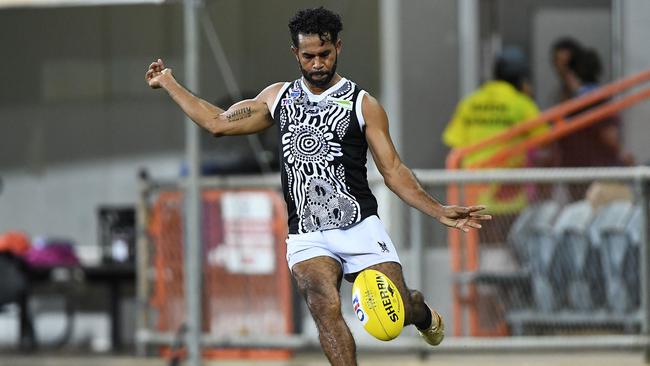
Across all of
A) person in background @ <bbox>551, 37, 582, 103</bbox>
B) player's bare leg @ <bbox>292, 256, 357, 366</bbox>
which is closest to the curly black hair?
player's bare leg @ <bbox>292, 256, 357, 366</bbox>

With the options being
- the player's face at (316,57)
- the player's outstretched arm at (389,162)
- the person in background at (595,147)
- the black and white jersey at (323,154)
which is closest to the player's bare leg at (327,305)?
the black and white jersey at (323,154)

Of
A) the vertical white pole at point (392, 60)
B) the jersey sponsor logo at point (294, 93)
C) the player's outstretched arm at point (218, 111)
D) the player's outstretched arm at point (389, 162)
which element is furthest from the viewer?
the vertical white pole at point (392, 60)

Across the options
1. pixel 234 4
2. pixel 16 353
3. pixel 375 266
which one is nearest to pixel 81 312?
pixel 16 353

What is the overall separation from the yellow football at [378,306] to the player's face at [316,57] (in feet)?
3.44

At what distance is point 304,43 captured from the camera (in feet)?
29.6

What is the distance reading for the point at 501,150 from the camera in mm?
14078

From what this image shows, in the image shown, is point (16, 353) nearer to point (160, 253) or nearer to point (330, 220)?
point (160, 253)

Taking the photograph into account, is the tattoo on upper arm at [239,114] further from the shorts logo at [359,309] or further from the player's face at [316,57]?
→ the shorts logo at [359,309]

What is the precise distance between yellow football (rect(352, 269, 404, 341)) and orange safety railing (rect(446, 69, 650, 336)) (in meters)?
4.30

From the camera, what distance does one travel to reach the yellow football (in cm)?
902

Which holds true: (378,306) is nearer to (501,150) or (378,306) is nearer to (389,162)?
(389,162)

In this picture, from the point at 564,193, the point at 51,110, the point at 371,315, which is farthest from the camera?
the point at 51,110

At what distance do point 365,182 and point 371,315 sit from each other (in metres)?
0.78

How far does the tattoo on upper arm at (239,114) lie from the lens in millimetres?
9422
